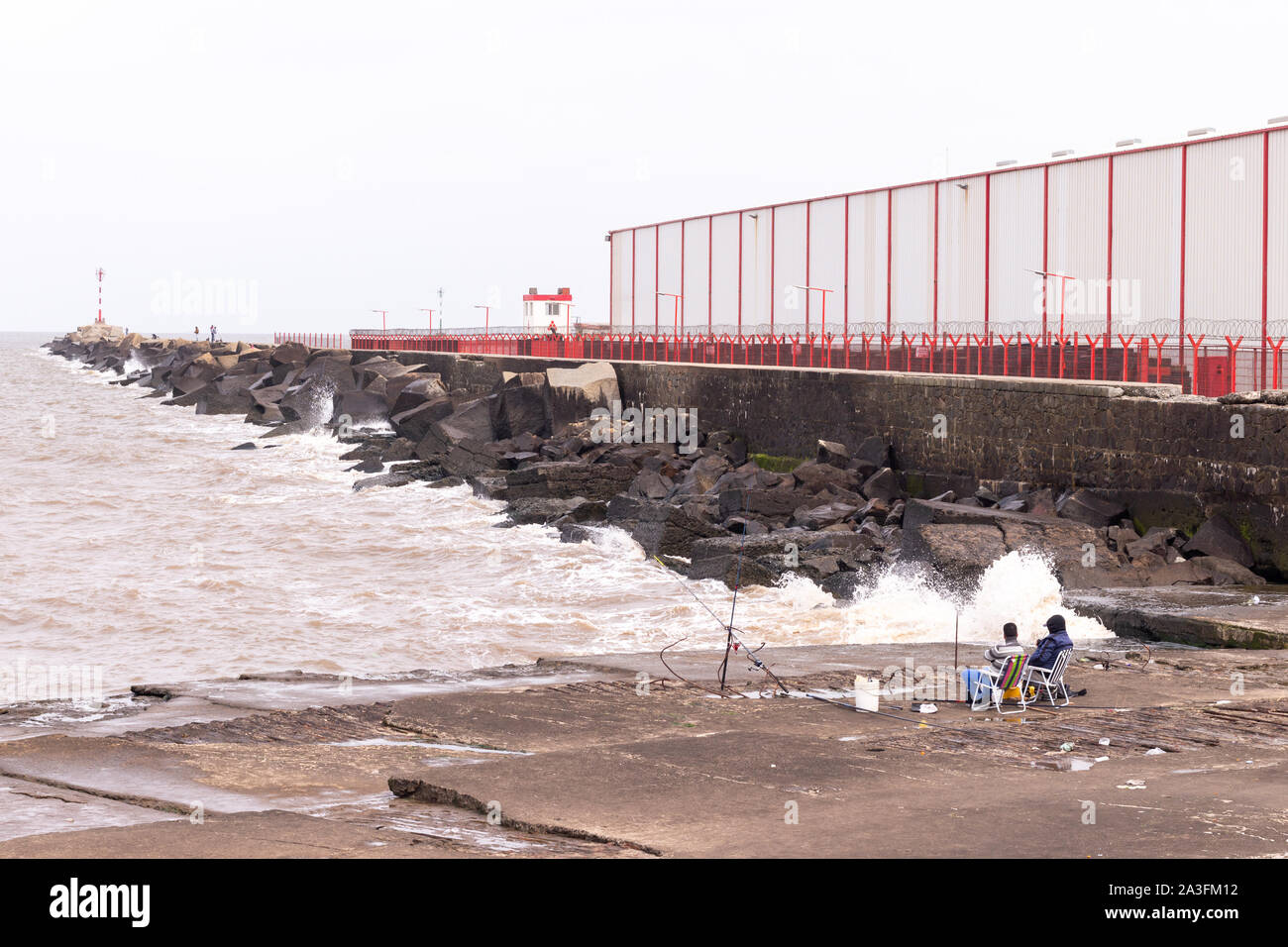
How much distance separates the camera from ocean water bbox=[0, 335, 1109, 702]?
15.6 metres

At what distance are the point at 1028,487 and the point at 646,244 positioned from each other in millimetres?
34129

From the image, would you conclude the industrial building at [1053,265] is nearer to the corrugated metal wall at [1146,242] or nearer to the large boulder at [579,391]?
the corrugated metal wall at [1146,242]

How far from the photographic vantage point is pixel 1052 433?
836 inches

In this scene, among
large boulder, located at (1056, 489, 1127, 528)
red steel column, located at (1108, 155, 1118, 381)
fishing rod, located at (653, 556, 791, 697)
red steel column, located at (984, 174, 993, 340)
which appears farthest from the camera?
red steel column, located at (984, 174, 993, 340)

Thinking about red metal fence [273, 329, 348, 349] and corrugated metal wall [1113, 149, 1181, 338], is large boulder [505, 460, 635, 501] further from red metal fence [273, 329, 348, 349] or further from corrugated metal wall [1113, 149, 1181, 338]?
red metal fence [273, 329, 348, 349]

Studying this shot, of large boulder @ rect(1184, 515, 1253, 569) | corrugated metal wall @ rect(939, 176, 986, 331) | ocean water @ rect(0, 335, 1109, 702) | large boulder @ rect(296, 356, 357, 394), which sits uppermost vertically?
corrugated metal wall @ rect(939, 176, 986, 331)

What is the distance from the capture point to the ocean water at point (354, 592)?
15.6m

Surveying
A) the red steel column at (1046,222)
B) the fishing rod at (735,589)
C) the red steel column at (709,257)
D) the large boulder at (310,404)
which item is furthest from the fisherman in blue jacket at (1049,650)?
the large boulder at (310,404)

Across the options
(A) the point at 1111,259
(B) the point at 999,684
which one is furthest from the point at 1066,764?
(A) the point at 1111,259

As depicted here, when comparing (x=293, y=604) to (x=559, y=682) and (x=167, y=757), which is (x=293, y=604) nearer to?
(x=559, y=682)

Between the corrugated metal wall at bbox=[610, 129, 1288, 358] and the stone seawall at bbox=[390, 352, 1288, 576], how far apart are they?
4271mm

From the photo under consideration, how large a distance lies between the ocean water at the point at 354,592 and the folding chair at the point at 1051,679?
3677 millimetres

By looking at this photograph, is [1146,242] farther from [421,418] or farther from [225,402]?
[225,402]

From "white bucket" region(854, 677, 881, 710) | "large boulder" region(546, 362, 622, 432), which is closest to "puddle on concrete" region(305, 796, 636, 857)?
"white bucket" region(854, 677, 881, 710)
